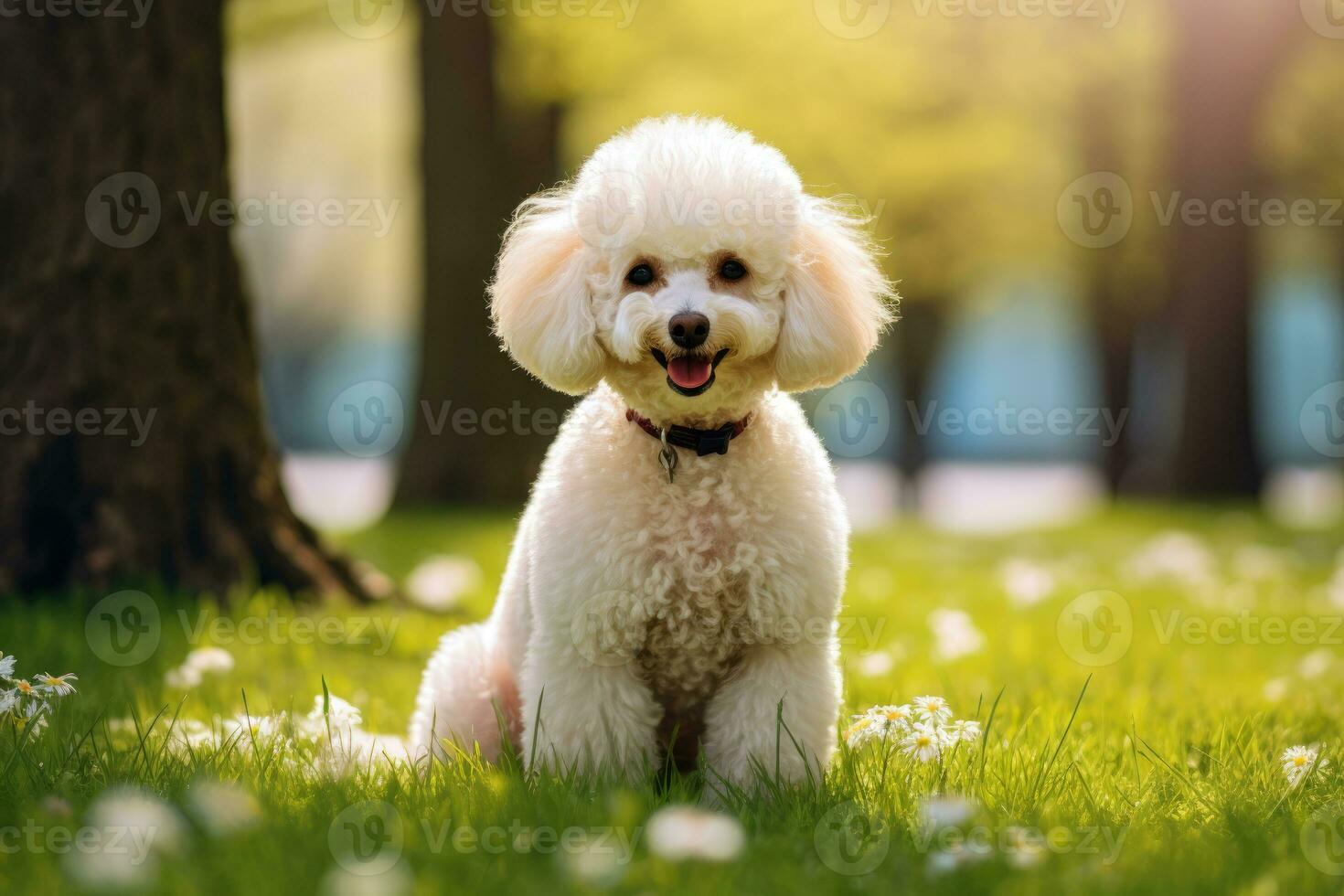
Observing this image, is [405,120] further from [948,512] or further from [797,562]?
[797,562]

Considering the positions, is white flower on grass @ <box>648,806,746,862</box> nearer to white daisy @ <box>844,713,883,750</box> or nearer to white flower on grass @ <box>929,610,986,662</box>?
white daisy @ <box>844,713,883,750</box>

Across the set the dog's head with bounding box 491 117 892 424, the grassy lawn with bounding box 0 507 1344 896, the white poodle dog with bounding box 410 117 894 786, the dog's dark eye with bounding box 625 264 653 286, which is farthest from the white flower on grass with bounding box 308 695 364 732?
the dog's dark eye with bounding box 625 264 653 286

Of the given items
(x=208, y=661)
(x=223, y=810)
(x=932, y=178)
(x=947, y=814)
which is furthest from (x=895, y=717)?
(x=932, y=178)

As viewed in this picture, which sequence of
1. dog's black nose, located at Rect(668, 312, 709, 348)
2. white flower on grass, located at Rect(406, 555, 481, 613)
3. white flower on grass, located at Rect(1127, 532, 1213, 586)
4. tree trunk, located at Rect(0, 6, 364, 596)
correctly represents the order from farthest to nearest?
white flower on grass, located at Rect(1127, 532, 1213, 586)
white flower on grass, located at Rect(406, 555, 481, 613)
tree trunk, located at Rect(0, 6, 364, 596)
dog's black nose, located at Rect(668, 312, 709, 348)

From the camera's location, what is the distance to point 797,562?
307 cm

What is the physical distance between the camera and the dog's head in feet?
9.91

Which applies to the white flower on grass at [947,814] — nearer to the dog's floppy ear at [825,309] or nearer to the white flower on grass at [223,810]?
the dog's floppy ear at [825,309]

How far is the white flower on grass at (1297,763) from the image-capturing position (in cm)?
302

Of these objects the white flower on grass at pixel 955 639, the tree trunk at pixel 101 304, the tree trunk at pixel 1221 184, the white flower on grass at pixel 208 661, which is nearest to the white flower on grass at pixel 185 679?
the white flower on grass at pixel 208 661

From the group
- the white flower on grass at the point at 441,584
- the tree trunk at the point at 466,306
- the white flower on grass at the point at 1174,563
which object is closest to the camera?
the white flower on grass at the point at 441,584

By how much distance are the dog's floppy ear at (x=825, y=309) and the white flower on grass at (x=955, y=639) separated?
6.48 feet

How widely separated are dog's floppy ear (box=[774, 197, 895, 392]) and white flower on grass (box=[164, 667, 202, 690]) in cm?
225

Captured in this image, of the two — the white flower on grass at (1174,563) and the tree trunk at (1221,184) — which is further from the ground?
the tree trunk at (1221,184)

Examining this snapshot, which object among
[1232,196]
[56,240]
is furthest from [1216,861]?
[1232,196]
